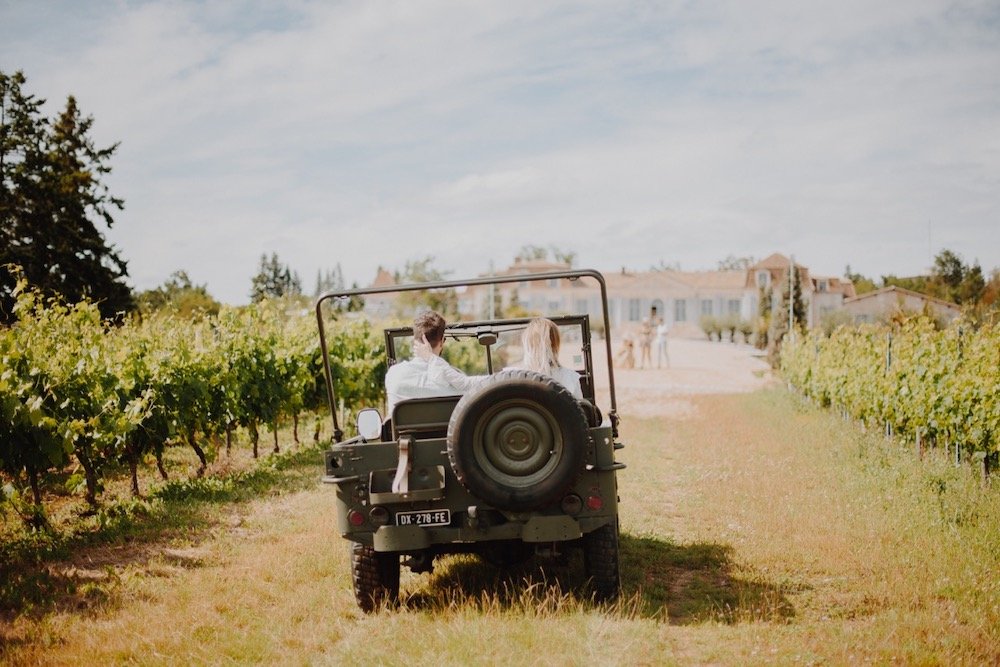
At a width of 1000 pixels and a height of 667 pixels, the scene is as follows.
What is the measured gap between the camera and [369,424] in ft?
16.5

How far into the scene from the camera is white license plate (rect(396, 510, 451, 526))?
473 centimetres

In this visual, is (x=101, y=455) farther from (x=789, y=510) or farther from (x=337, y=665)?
(x=789, y=510)

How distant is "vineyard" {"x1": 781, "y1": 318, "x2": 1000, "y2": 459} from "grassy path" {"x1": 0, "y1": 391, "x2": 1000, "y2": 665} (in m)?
0.89

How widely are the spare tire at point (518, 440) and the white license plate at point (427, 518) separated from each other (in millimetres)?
299

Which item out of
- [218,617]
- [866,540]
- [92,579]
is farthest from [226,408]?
[866,540]

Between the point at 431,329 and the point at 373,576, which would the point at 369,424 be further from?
the point at 373,576

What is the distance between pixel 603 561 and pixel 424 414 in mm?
1411

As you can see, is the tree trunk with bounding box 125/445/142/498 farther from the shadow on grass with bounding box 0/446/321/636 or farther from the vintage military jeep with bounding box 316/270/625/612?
the vintage military jeep with bounding box 316/270/625/612

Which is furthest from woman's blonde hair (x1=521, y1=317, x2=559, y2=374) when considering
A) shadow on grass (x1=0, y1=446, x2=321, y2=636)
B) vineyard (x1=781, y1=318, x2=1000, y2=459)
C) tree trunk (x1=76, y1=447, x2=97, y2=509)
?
vineyard (x1=781, y1=318, x2=1000, y2=459)

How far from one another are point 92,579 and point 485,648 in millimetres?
3525

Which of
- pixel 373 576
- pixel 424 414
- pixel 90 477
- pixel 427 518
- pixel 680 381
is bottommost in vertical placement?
pixel 680 381

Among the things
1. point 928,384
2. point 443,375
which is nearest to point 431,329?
point 443,375

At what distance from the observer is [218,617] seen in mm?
5082

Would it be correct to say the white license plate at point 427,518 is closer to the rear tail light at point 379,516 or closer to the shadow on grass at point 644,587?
the rear tail light at point 379,516
